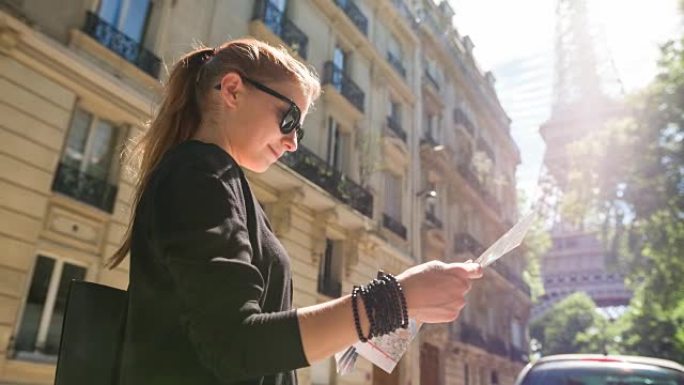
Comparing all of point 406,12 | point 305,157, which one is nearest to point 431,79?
point 406,12

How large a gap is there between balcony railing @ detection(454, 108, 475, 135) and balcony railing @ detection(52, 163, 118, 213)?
781 inches

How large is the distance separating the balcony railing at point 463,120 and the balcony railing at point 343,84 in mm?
10580

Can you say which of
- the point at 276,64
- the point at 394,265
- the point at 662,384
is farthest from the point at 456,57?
the point at 276,64

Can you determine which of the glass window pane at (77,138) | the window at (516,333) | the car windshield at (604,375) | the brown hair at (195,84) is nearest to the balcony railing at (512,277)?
the window at (516,333)

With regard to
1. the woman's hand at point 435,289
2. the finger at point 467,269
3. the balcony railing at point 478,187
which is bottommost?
the woman's hand at point 435,289

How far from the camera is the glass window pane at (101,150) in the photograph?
8.88m

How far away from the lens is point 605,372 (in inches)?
181

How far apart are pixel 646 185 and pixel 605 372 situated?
13.7 meters

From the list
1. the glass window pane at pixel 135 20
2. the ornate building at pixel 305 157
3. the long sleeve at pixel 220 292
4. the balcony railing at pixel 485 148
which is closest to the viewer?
the long sleeve at pixel 220 292

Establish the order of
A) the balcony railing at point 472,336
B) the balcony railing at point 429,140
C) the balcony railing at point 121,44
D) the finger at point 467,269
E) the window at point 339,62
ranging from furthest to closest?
the balcony railing at point 472,336 → the balcony railing at point 429,140 → the window at point 339,62 → the balcony railing at point 121,44 → the finger at point 467,269

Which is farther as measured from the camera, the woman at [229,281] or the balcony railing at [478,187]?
the balcony railing at [478,187]

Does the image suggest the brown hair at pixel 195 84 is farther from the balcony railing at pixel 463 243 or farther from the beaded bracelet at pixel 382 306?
the balcony railing at pixel 463 243

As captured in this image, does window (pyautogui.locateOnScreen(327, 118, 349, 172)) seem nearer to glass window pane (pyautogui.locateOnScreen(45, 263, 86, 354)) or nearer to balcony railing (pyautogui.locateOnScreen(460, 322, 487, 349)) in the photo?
glass window pane (pyautogui.locateOnScreen(45, 263, 86, 354))

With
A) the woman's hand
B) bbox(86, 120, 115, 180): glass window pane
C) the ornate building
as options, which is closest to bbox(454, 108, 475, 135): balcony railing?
the ornate building
